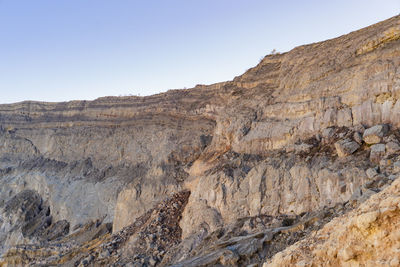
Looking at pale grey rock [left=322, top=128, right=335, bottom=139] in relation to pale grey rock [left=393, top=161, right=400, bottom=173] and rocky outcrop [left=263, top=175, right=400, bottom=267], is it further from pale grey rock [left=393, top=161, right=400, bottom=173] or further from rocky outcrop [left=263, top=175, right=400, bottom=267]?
rocky outcrop [left=263, top=175, right=400, bottom=267]

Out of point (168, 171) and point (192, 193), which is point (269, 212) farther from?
point (168, 171)

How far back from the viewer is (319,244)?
19.1ft

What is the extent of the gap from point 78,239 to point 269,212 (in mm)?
12972

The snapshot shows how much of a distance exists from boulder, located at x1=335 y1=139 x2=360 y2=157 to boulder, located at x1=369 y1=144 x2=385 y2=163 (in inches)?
29.0

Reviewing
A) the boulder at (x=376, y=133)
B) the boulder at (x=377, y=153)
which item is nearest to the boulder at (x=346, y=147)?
the boulder at (x=376, y=133)

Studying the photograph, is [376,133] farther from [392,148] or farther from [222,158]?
[222,158]

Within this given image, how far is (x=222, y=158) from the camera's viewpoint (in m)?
17.2

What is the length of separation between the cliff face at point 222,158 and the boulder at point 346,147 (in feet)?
0.20

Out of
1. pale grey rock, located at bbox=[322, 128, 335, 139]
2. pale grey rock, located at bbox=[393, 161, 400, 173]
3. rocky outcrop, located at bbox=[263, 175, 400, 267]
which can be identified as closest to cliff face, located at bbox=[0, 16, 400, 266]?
pale grey rock, located at bbox=[322, 128, 335, 139]

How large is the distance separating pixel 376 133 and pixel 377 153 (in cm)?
93

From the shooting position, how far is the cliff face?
11.7 m

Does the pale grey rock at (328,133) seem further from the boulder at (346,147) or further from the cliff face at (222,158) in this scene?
the boulder at (346,147)

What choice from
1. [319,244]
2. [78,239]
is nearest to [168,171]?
[78,239]

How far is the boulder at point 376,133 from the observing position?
11.3 meters
